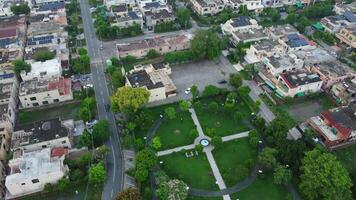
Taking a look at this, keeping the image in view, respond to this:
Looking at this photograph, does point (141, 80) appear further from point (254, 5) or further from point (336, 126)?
point (254, 5)

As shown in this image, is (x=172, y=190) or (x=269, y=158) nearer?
(x=172, y=190)

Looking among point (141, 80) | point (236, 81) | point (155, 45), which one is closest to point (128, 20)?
point (155, 45)

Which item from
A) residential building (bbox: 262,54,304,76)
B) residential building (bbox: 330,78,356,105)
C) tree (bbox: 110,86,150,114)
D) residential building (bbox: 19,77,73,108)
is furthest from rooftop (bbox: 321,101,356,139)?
residential building (bbox: 19,77,73,108)

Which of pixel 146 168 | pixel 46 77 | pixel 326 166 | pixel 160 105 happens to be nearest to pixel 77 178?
pixel 146 168

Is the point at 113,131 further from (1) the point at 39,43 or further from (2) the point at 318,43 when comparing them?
(2) the point at 318,43

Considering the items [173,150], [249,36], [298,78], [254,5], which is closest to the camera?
[173,150]

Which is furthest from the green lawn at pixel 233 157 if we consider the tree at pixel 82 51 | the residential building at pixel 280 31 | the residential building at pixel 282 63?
the tree at pixel 82 51
